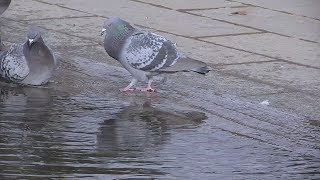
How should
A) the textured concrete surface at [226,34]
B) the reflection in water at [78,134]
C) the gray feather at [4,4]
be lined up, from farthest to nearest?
1. the gray feather at [4,4]
2. the textured concrete surface at [226,34]
3. the reflection in water at [78,134]

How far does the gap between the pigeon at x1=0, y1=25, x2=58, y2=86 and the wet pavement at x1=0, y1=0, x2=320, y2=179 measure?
104 mm

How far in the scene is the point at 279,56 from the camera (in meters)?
10.3

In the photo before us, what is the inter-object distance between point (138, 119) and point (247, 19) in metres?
3.92

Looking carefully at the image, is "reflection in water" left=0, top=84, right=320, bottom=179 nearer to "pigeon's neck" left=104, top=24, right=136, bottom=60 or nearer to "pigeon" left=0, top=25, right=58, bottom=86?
"pigeon" left=0, top=25, right=58, bottom=86

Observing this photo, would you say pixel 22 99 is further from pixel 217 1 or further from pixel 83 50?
pixel 217 1

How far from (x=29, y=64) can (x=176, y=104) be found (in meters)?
1.37

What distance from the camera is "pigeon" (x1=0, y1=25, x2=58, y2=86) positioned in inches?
359

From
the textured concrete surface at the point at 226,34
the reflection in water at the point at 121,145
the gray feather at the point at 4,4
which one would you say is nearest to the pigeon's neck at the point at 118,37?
the reflection in water at the point at 121,145

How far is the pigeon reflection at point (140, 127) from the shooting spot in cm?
754

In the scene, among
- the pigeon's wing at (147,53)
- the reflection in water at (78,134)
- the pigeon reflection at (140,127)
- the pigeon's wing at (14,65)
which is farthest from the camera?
the pigeon's wing at (14,65)

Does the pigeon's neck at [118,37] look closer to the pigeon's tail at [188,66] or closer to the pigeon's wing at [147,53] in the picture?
the pigeon's wing at [147,53]

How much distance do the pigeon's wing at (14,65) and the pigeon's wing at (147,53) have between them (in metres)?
0.92

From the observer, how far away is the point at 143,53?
28.8ft

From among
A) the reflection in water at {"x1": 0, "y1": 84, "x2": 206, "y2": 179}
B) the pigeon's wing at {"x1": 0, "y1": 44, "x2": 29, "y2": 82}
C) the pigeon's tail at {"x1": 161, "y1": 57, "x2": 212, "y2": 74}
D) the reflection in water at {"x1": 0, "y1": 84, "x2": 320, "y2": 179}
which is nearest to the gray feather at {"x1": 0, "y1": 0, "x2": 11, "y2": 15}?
the pigeon's wing at {"x1": 0, "y1": 44, "x2": 29, "y2": 82}
